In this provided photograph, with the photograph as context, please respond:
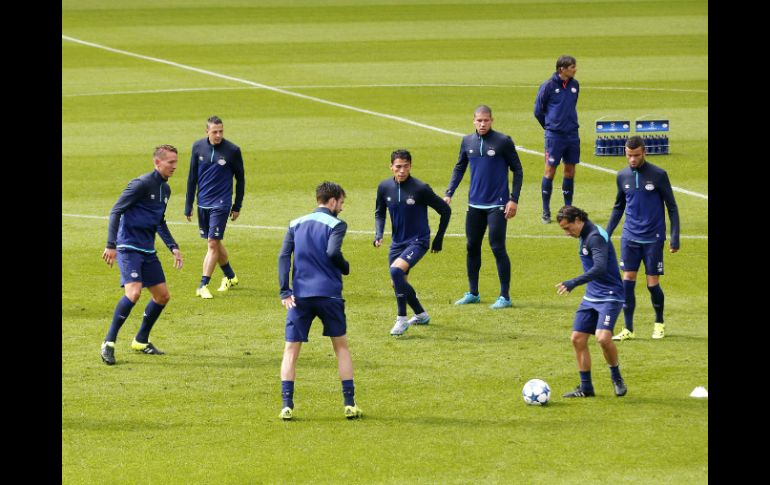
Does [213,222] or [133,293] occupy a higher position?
[213,222]

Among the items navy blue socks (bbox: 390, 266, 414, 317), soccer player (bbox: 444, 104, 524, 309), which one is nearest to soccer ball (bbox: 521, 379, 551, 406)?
navy blue socks (bbox: 390, 266, 414, 317)

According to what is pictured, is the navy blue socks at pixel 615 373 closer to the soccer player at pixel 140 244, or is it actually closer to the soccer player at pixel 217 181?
the soccer player at pixel 140 244

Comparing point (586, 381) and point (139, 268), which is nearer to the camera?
point (586, 381)

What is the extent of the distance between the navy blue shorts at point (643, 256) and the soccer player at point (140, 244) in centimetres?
518

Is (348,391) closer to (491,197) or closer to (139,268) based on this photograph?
(139,268)

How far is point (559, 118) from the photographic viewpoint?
21469mm

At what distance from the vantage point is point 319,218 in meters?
12.4

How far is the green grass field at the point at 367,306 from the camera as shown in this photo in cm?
1138

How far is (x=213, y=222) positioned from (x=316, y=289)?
5784 millimetres

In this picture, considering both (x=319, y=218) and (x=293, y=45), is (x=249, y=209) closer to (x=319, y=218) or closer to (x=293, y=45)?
(x=319, y=218)

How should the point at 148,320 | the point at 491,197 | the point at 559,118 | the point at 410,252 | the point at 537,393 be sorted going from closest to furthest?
the point at 537,393 → the point at 148,320 → the point at 410,252 → the point at 491,197 → the point at 559,118

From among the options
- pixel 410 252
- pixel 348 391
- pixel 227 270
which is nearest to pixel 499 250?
pixel 410 252

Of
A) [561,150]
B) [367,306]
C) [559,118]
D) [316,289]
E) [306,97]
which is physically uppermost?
[306,97]

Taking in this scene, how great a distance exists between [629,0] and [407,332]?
4366 centimetres
